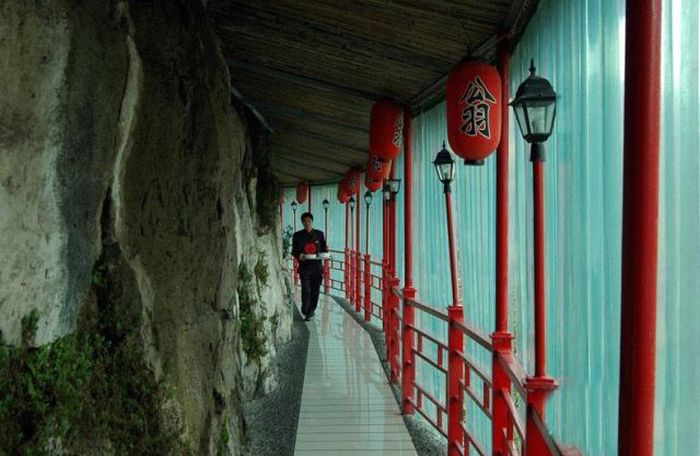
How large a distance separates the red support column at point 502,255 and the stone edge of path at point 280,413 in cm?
191

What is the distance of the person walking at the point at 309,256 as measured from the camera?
32.7ft

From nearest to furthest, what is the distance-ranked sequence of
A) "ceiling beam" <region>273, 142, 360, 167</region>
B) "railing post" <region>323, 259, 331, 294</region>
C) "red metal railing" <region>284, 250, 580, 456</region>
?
"red metal railing" <region>284, 250, 580, 456</region> → "ceiling beam" <region>273, 142, 360, 167</region> → "railing post" <region>323, 259, 331, 294</region>

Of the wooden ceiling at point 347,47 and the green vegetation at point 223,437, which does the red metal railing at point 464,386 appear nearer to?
the green vegetation at point 223,437

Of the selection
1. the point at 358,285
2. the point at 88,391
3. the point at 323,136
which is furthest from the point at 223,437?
the point at 358,285

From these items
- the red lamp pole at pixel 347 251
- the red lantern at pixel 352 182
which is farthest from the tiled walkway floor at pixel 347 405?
the red lamp pole at pixel 347 251

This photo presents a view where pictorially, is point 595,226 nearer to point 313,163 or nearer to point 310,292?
point 310,292

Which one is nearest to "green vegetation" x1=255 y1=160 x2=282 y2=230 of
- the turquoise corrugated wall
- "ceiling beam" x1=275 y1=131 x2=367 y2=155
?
"ceiling beam" x1=275 y1=131 x2=367 y2=155

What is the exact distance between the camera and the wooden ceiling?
3570 millimetres

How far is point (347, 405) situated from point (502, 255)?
2.72 meters

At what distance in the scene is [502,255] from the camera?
357cm

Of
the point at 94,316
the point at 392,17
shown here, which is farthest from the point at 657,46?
the point at 392,17

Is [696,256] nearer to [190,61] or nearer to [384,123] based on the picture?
[190,61]

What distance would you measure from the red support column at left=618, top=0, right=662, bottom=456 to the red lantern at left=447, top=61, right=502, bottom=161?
1912 mm

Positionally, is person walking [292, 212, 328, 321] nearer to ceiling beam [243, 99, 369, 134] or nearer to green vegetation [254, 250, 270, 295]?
green vegetation [254, 250, 270, 295]
